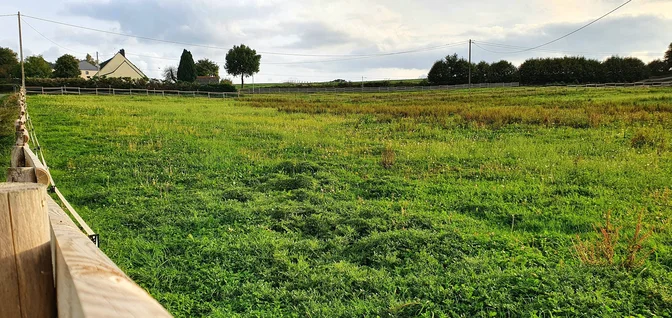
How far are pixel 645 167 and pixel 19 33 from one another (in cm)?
4690

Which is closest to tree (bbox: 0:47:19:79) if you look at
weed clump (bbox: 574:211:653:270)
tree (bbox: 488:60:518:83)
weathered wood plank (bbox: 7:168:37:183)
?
weathered wood plank (bbox: 7:168:37:183)

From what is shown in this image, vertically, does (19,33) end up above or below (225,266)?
above

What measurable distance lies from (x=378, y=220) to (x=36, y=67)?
3684 inches

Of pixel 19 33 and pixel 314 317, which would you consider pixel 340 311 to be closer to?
pixel 314 317

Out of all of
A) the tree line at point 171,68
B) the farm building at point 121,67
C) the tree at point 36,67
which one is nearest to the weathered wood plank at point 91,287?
the tree line at point 171,68

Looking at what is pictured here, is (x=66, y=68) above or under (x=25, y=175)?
above

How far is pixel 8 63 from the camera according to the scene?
7119 centimetres

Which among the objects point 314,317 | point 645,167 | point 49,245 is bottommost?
point 314,317

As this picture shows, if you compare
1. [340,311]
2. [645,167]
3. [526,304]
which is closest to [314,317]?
[340,311]

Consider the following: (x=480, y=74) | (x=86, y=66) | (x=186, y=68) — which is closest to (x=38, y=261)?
(x=480, y=74)

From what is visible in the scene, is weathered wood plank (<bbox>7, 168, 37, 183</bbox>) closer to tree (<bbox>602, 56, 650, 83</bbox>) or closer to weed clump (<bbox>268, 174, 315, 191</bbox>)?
weed clump (<bbox>268, 174, 315, 191</bbox>)

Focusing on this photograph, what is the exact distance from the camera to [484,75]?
3263 inches

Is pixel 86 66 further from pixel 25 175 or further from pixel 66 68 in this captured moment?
pixel 25 175

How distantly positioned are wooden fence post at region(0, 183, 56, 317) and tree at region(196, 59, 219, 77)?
115 meters
